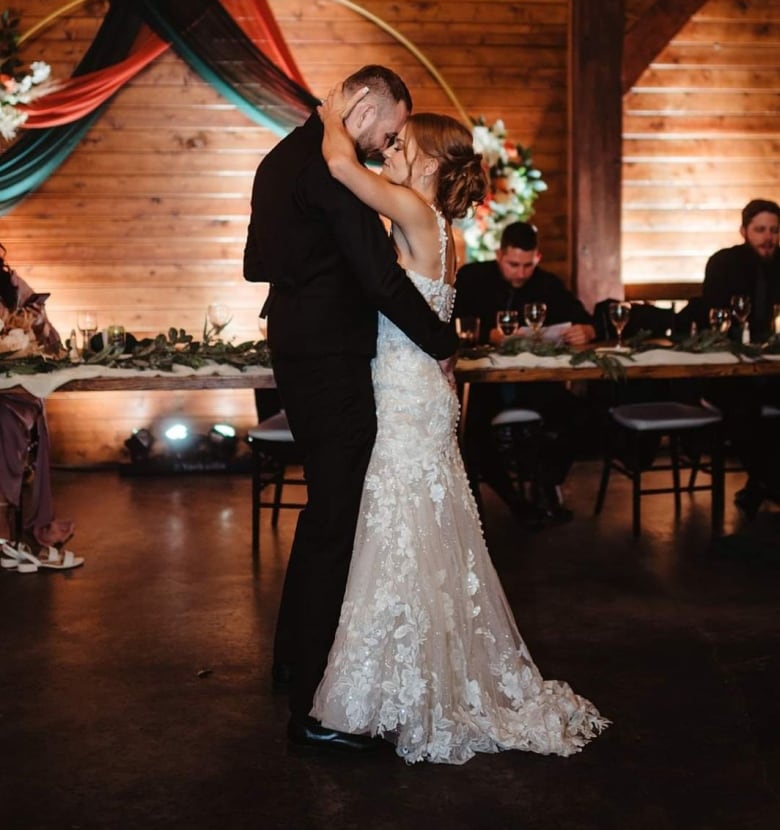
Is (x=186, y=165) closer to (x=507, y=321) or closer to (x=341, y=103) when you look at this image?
(x=507, y=321)

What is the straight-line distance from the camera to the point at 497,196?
700 cm

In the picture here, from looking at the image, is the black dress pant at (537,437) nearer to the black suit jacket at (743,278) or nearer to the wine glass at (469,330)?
the wine glass at (469,330)

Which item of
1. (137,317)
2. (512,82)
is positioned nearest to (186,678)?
(137,317)

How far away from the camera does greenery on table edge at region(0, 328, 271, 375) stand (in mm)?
4398

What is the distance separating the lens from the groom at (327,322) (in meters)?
2.90

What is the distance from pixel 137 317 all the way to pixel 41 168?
3.44 ft

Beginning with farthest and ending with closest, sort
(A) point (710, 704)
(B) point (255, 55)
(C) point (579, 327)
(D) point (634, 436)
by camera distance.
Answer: (B) point (255, 55)
(D) point (634, 436)
(C) point (579, 327)
(A) point (710, 704)

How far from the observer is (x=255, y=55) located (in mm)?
6918

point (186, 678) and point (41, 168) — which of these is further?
point (41, 168)

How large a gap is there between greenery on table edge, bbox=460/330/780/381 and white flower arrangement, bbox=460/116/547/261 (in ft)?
7.55

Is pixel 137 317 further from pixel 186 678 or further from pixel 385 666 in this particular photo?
pixel 385 666

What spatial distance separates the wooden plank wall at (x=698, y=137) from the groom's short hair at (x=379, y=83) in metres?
4.90

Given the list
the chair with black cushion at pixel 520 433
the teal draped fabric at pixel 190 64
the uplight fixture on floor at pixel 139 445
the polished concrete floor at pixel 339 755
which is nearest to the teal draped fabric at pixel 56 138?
the teal draped fabric at pixel 190 64

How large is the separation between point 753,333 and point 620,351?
1084 millimetres
